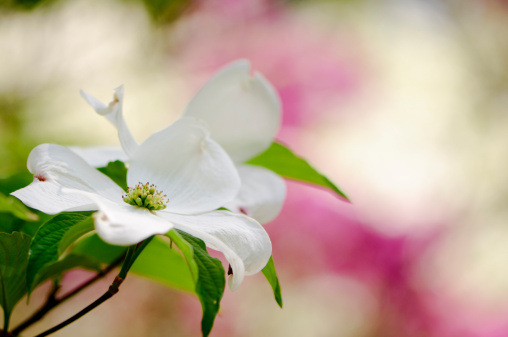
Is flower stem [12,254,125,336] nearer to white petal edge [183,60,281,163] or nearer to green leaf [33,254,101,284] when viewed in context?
green leaf [33,254,101,284]

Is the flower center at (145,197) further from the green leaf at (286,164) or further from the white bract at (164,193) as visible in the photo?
the green leaf at (286,164)

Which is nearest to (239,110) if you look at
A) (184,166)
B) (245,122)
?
(245,122)

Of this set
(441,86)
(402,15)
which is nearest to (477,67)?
(441,86)

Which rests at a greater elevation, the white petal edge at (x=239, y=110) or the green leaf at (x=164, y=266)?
the white petal edge at (x=239, y=110)

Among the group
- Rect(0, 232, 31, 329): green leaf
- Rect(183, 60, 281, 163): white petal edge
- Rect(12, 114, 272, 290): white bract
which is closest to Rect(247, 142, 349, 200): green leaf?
Rect(183, 60, 281, 163): white petal edge

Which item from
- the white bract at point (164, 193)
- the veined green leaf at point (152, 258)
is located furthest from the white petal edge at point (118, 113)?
the veined green leaf at point (152, 258)

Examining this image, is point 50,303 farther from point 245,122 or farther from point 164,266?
point 245,122
